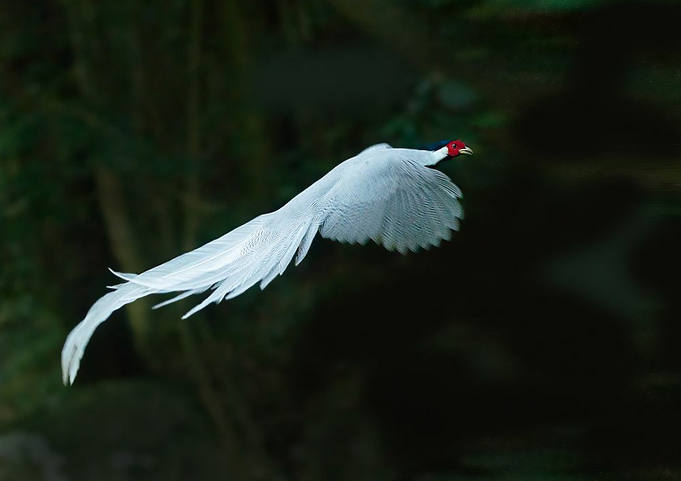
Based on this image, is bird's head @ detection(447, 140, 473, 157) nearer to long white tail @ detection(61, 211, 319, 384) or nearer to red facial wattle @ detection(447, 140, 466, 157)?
red facial wattle @ detection(447, 140, 466, 157)

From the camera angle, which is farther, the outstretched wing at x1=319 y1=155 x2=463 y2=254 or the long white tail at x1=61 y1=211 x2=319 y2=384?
the outstretched wing at x1=319 y1=155 x2=463 y2=254

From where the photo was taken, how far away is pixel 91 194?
416 centimetres

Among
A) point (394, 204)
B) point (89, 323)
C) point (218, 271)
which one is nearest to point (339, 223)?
point (394, 204)

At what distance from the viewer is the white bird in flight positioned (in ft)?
5.30

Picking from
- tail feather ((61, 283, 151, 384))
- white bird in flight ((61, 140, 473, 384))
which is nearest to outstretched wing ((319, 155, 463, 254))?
white bird in flight ((61, 140, 473, 384))

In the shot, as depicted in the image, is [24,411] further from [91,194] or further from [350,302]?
[350,302]

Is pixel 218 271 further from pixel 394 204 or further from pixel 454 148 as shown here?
pixel 454 148

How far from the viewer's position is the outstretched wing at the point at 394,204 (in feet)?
5.83

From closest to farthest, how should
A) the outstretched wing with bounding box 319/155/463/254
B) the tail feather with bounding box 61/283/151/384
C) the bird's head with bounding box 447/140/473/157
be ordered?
1. the tail feather with bounding box 61/283/151/384
2. the outstretched wing with bounding box 319/155/463/254
3. the bird's head with bounding box 447/140/473/157

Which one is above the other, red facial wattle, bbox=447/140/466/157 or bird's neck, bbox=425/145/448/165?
red facial wattle, bbox=447/140/466/157

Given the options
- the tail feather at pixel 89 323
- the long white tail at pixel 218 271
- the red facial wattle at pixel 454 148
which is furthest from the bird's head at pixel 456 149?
the tail feather at pixel 89 323

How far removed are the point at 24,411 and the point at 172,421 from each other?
2.30 ft

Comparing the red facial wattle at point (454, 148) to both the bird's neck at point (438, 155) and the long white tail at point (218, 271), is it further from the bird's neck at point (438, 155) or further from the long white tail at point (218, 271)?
the long white tail at point (218, 271)

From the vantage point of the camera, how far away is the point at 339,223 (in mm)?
1752
